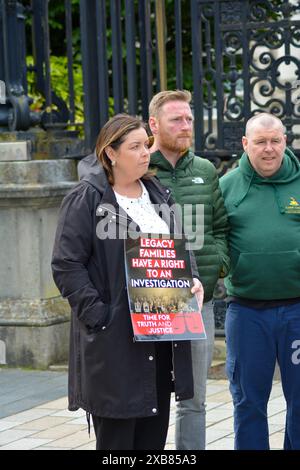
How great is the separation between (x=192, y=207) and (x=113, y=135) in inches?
29.7

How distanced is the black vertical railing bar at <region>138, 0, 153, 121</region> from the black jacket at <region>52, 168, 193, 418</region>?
4032mm

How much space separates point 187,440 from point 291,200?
1.23m

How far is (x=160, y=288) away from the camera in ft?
15.4

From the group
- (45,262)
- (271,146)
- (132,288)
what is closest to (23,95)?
(45,262)

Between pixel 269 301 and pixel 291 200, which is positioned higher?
pixel 291 200

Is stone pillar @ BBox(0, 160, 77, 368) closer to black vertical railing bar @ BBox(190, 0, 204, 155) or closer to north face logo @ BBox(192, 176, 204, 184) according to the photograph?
black vertical railing bar @ BBox(190, 0, 204, 155)

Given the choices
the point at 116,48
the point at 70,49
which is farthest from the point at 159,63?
the point at 70,49

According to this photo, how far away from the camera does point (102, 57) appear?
861 centimetres

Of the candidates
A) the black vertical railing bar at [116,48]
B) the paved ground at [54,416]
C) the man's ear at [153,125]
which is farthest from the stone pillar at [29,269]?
the man's ear at [153,125]

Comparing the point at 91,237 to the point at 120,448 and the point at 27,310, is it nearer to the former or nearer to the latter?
the point at 120,448

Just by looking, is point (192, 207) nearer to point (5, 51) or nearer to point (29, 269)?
point (29, 269)

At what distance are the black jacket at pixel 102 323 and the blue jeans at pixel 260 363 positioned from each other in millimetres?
665

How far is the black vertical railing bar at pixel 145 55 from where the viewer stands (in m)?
8.65

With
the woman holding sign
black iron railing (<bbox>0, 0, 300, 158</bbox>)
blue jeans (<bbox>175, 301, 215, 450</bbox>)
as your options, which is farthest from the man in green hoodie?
black iron railing (<bbox>0, 0, 300, 158</bbox>)
